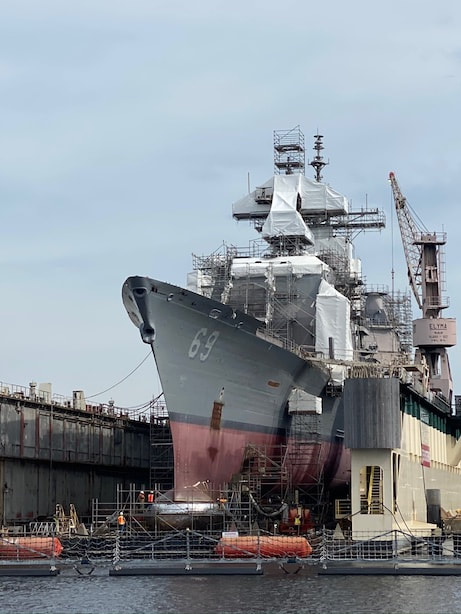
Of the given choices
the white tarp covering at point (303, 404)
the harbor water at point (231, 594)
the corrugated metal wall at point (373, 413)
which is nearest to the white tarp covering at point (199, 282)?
the white tarp covering at point (303, 404)

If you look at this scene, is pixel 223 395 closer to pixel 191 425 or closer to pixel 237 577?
pixel 191 425

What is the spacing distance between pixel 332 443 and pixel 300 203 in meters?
13.2

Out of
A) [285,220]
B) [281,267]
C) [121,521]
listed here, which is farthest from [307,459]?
[285,220]

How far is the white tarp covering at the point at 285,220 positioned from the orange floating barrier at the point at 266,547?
71.5 ft

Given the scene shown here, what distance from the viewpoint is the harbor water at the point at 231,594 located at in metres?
25.4

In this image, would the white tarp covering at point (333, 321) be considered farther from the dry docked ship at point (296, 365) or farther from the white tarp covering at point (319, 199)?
the white tarp covering at point (319, 199)

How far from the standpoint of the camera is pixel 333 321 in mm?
47250

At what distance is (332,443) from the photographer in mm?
47562

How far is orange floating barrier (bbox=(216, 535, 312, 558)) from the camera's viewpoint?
3244 cm

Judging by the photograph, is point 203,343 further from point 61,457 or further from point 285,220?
point 285,220

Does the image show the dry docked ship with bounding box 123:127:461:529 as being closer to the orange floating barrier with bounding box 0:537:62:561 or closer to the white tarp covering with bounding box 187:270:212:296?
the white tarp covering with bounding box 187:270:212:296

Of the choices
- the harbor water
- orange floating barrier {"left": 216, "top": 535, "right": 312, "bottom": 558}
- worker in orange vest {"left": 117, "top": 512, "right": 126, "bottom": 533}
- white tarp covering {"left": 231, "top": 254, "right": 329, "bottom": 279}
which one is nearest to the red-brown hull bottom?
worker in orange vest {"left": 117, "top": 512, "right": 126, "bottom": 533}

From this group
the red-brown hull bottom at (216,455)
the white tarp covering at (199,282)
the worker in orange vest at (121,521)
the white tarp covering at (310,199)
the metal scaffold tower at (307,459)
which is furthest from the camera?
the white tarp covering at (310,199)

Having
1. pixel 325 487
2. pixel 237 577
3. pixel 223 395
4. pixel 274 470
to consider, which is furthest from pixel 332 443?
pixel 237 577
